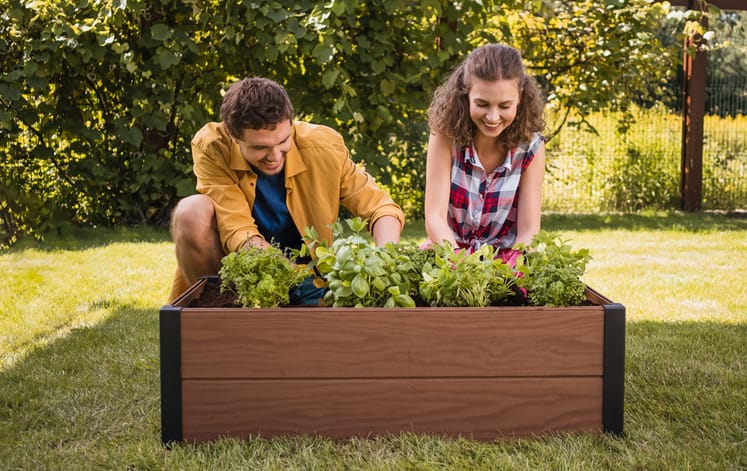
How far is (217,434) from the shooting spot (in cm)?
177

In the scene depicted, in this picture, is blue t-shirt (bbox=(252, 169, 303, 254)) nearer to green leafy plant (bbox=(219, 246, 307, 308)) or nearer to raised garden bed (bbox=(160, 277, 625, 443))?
green leafy plant (bbox=(219, 246, 307, 308))

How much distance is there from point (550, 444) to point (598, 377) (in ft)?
0.64

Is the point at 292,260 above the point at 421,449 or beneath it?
above

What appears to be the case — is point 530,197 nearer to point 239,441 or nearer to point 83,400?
point 239,441

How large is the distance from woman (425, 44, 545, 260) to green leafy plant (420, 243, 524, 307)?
0.62 metres

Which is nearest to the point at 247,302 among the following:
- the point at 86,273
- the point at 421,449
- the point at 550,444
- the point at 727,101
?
the point at 421,449

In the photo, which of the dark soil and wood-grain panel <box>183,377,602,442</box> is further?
the dark soil

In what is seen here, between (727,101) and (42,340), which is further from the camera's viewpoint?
(727,101)

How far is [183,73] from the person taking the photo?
5852 millimetres

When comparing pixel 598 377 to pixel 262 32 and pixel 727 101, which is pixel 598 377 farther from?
pixel 727 101

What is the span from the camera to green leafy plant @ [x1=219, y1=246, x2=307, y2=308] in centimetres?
180

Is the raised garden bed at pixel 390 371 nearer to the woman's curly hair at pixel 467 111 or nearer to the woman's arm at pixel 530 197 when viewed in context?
→ the woman's arm at pixel 530 197

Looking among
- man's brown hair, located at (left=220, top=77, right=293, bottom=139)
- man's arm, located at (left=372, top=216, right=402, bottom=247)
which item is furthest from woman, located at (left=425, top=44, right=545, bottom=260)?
man's brown hair, located at (left=220, top=77, right=293, bottom=139)

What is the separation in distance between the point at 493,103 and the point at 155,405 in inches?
54.1
